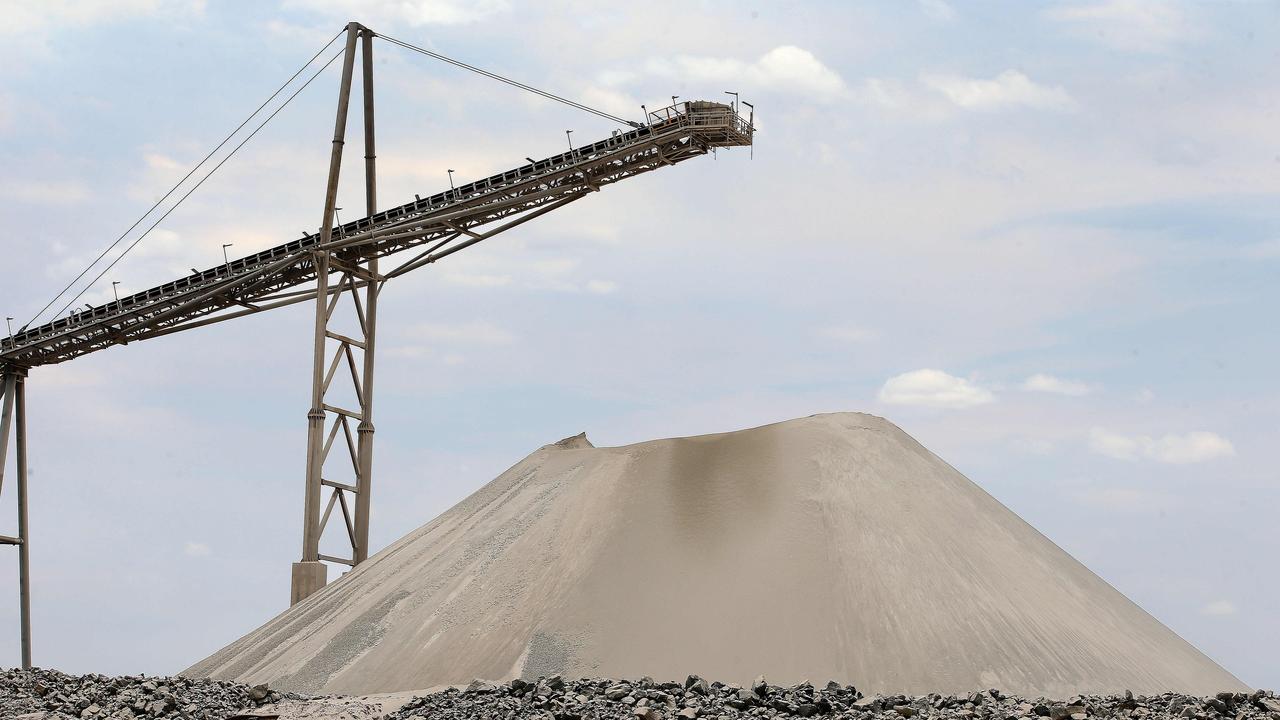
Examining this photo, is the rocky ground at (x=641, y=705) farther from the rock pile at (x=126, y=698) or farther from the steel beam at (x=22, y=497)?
the steel beam at (x=22, y=497)

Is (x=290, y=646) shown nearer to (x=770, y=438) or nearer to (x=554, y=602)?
(x=554, y=602)

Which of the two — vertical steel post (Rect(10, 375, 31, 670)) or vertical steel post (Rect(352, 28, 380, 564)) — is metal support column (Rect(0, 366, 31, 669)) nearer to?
vertical steel post (Rect(10, 375, 31, 670))

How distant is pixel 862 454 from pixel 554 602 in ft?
19.6

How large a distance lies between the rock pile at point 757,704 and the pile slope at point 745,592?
1.40 metres

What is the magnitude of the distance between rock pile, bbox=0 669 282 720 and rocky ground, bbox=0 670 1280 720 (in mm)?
19

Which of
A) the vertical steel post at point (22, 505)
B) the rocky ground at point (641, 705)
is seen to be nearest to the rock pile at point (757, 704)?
the rocky ground at point (641, 705)

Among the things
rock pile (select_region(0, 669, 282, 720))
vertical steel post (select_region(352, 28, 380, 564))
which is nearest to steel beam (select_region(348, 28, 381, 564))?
vertical steel post (select_region(352, 28, 380, 564))

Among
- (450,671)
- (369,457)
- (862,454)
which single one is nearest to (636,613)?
→ (450,671)

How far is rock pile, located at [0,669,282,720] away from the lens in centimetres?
1728

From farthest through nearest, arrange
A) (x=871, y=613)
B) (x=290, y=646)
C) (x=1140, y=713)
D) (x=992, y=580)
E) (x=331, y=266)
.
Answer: (x=331, y=266)
(x=290, y=646)
(x=992, y=580)
(x=871, y=613)
(x=1140, y=713)

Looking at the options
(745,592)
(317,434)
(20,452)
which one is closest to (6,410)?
(20,452)

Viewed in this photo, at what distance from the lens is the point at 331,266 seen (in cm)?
2694

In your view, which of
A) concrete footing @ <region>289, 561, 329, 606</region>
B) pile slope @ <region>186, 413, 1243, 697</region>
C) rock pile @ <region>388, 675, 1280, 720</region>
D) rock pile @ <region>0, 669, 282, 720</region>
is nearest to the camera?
rock pile @ <region>388, 675, 1280, 720</region>

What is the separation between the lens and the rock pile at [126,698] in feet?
56.7
